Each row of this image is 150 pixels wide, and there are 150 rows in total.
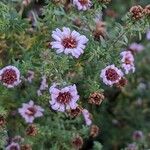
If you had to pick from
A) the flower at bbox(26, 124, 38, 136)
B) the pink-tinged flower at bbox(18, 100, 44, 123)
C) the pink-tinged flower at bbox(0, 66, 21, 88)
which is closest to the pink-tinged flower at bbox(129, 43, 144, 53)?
the pink-tinged flower at bbox(18, 100, 44, 123)

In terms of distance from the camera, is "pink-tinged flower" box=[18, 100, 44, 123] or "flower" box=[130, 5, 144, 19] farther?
"pink-tinged flower" box=[18, 100, 44, 123]

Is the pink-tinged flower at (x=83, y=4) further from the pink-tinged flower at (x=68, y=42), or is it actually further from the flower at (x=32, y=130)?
the flower at (x=32, y=130)

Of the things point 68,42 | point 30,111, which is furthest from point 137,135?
point 68,42

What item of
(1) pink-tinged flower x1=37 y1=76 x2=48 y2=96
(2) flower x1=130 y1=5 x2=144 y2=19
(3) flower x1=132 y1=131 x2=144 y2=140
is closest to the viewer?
(2) flower x1=130 y1=5 x2=144 y2=19

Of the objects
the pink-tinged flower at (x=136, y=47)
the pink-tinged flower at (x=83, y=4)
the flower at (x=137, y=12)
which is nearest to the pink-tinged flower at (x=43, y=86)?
the pink-tinged flower at (x=83, y=4)

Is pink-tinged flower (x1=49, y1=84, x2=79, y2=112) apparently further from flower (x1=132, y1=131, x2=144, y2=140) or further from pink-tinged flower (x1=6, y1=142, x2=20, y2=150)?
flower (x1=132, y1=131, x2=144, y2=140)

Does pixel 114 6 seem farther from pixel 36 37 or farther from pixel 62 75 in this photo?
pixel 62 75
